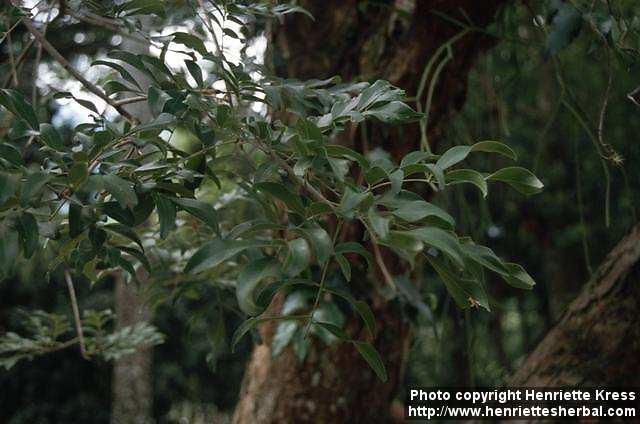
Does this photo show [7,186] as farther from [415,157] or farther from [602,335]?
[602,335]

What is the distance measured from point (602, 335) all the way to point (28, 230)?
746 mm

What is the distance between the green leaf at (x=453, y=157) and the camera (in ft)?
1.82

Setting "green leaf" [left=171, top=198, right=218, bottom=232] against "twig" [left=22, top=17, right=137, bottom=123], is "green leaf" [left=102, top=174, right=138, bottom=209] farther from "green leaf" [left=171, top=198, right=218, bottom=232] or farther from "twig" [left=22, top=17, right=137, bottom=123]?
"twig" [left=22, top=17, right=137, bottom=123]

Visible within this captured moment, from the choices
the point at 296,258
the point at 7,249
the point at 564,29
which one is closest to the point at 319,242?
the point at 296,258

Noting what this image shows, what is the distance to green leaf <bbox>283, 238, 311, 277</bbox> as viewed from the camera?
483 mm

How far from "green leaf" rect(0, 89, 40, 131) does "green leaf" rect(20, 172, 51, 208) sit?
0.37ft

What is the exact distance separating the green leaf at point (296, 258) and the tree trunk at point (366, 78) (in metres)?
0.73

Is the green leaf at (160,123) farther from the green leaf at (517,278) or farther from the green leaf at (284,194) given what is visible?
the green leaf at (517,278)

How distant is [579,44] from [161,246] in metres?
1.69

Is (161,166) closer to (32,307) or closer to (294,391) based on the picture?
(294,391)

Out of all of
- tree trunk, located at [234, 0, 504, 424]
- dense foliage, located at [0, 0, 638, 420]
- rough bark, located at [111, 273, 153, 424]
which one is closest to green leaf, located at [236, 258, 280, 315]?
dense foliage, located at [0, 0, 638, 420]

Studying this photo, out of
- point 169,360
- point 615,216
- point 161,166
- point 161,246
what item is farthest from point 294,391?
point 169,360

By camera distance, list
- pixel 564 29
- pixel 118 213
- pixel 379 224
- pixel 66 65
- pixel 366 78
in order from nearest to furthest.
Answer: pixel 379 224 < pixel 118 213 < pixel 66 65 < pixel 564 29 < pixel 366 78

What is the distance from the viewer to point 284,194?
22.3 inches
